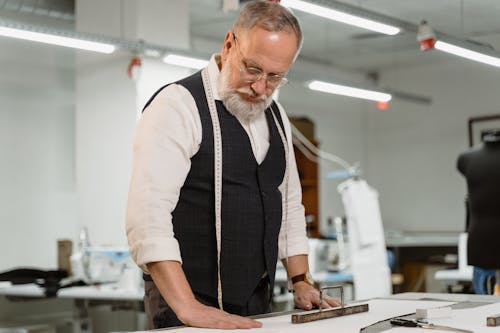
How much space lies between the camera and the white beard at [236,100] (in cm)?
195

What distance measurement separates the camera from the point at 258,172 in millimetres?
2012

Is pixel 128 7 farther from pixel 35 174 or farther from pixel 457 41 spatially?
pixel 457 41

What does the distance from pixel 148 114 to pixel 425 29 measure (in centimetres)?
404

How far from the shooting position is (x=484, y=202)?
4391 millimetres

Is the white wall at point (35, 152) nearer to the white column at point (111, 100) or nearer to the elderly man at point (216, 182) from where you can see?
the white column at point (111, 100)

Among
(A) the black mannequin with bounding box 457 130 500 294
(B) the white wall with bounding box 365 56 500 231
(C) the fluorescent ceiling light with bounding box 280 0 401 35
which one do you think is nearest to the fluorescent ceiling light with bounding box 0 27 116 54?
(C) the fluorescent ceiling light with bounding box 280 0 401 35

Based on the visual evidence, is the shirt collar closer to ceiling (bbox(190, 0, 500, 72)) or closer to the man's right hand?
the man's right hand

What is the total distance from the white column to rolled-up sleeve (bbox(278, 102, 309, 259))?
172 inches

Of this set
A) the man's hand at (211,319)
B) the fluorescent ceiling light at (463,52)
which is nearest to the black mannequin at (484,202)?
the fluorescent ceiling light at (463,52)

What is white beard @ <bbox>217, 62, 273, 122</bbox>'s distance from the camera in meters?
1.95

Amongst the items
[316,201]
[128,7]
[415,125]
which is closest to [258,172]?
[128,7]

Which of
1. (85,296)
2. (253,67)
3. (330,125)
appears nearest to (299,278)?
(253,67)

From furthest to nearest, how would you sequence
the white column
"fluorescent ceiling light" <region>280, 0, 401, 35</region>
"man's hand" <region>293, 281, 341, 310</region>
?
the white column
"fluorescent ceiling light" <region>280, 0, 401, 35</region>
"man's hand" <region>293, 281, 341, 310</region>

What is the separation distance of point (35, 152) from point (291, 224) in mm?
5342
